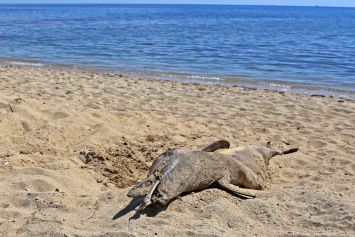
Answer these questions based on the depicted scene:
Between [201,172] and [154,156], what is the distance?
1374 millimetres

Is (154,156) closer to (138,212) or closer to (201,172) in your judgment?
(201,172)

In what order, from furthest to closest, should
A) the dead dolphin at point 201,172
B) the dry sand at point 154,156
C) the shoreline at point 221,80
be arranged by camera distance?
the shoreline at point 221,80 < the dead dolphin at point 201,172 < the dry sand at point 154,156

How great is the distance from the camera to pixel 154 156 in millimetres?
5707

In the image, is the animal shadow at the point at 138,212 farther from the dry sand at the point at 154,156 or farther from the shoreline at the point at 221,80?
the shoreline at the point at 221,80

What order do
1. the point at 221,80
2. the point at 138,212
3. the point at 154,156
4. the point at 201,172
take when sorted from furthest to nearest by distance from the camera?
1. the point at 221,80
2. the point at 154,156
3. the point at 201,172
4. the point at 138,212

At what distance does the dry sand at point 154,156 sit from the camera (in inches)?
153

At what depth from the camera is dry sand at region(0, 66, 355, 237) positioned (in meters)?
3.89

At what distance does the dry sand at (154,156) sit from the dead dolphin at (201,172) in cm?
13

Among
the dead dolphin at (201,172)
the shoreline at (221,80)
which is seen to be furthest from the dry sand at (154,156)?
the shoreline at (221,80)

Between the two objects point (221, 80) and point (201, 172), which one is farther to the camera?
point (221, 80)

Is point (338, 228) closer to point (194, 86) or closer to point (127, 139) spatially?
point (127, 139)

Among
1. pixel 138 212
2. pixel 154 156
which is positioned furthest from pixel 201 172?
pixel 154 156

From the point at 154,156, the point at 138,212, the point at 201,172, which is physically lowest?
the point at 154,156

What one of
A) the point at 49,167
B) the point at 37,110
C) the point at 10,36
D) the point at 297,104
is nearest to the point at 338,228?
the point at 49,167
